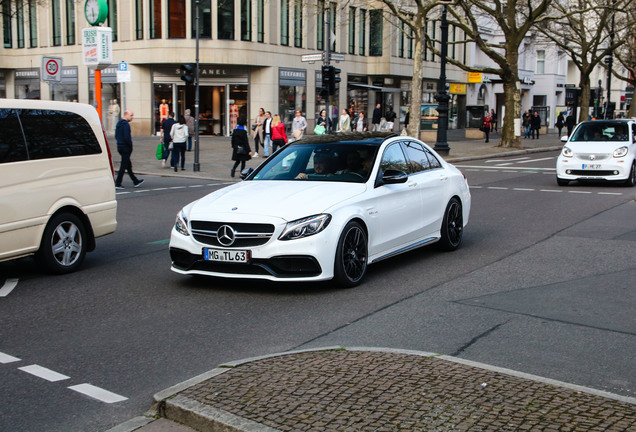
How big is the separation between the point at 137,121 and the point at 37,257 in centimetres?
3749

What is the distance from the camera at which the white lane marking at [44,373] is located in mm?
5234

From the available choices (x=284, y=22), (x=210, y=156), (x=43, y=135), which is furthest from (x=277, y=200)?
(x=284, y=22)

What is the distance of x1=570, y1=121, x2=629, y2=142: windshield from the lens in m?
Answer: 19.9

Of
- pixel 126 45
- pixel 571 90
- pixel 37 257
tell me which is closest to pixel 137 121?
pixel 126 45

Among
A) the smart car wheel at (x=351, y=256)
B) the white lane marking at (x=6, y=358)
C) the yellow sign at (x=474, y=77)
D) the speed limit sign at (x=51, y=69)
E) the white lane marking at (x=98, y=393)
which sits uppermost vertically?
the yellow sign at (x=474, y=77)

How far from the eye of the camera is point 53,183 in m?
8.73

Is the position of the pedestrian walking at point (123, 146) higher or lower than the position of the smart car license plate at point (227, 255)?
higher

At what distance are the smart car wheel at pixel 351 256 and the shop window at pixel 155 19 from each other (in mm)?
38096

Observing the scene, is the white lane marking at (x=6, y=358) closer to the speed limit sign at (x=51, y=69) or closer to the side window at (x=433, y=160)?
the side window at (x=433, y=160)

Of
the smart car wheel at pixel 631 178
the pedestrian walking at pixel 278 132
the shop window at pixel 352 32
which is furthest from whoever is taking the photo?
the shop window at pixel 352 32

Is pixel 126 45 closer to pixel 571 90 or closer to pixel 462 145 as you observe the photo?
pixel 462 145

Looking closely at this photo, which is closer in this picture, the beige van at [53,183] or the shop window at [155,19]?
the beige van at [53,183]

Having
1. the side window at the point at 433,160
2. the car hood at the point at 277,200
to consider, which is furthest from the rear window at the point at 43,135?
the side window at the point at 433,160

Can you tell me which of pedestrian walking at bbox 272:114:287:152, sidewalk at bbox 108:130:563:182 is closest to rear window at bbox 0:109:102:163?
sidewalk at bbox 108:130:563:182
